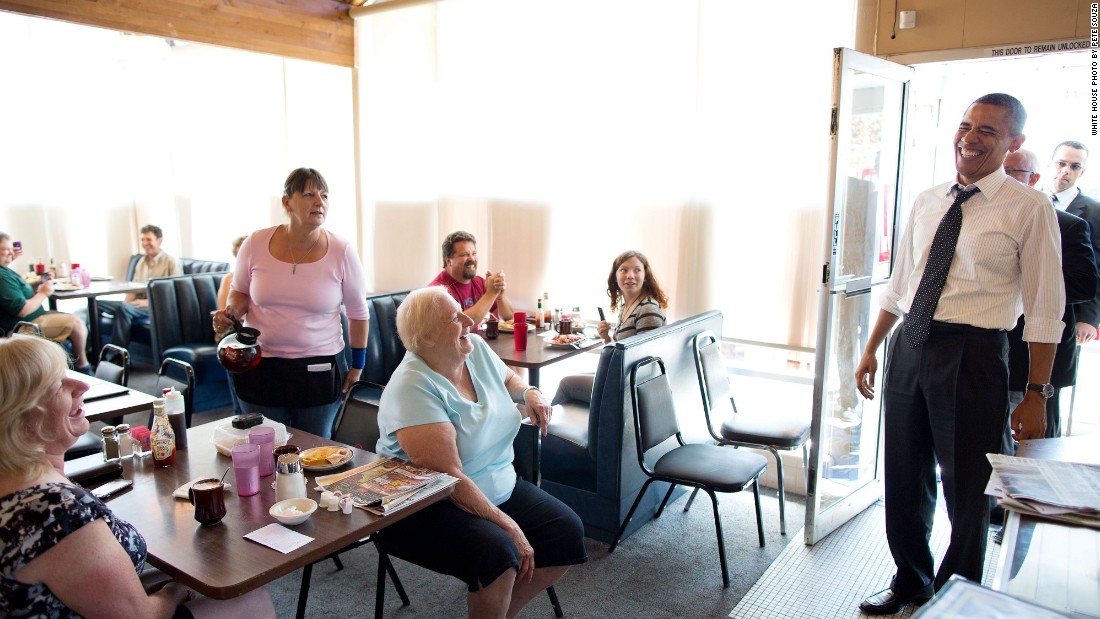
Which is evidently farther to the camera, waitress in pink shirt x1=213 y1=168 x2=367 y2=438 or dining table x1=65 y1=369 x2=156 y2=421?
waitress in pink shirt x1=213 y1=168 x2=367 y2=438

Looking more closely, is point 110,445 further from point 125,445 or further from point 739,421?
point 739,421

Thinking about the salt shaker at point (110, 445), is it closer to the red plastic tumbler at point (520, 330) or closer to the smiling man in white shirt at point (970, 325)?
the red plastic tumbler at point (520, 330)

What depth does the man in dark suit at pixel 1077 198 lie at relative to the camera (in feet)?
10.2

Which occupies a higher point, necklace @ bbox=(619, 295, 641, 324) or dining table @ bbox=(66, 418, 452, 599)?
necklace @ bbox=(619, 295, 641, 324)

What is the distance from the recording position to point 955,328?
2.21 m

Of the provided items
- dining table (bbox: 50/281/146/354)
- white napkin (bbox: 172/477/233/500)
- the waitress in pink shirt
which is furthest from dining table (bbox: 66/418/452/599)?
dining table (bbox: 50/281/146/354)

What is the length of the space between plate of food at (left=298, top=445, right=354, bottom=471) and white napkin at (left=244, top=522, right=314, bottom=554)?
0.33 m

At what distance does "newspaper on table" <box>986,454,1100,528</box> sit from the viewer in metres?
1.38

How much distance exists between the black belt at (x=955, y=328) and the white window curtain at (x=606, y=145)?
4.39 ft

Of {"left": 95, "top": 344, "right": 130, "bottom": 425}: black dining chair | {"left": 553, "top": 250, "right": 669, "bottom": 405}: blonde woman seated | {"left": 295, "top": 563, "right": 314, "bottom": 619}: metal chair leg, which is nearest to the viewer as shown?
{"left": 295, "top": 563, "right": 314, "bottom": 619}: metal chair leg

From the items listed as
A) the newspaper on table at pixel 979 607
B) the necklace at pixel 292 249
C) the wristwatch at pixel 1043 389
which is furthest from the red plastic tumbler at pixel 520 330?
the newspaper on table at pixel 979 607

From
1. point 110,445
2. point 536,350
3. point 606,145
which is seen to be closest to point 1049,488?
point 110,445

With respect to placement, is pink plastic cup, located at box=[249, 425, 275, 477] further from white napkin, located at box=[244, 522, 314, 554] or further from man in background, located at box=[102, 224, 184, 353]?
man in background, located at box=[102, 224, 184, 353]

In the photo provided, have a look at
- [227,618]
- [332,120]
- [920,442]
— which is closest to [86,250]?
[332,120]
